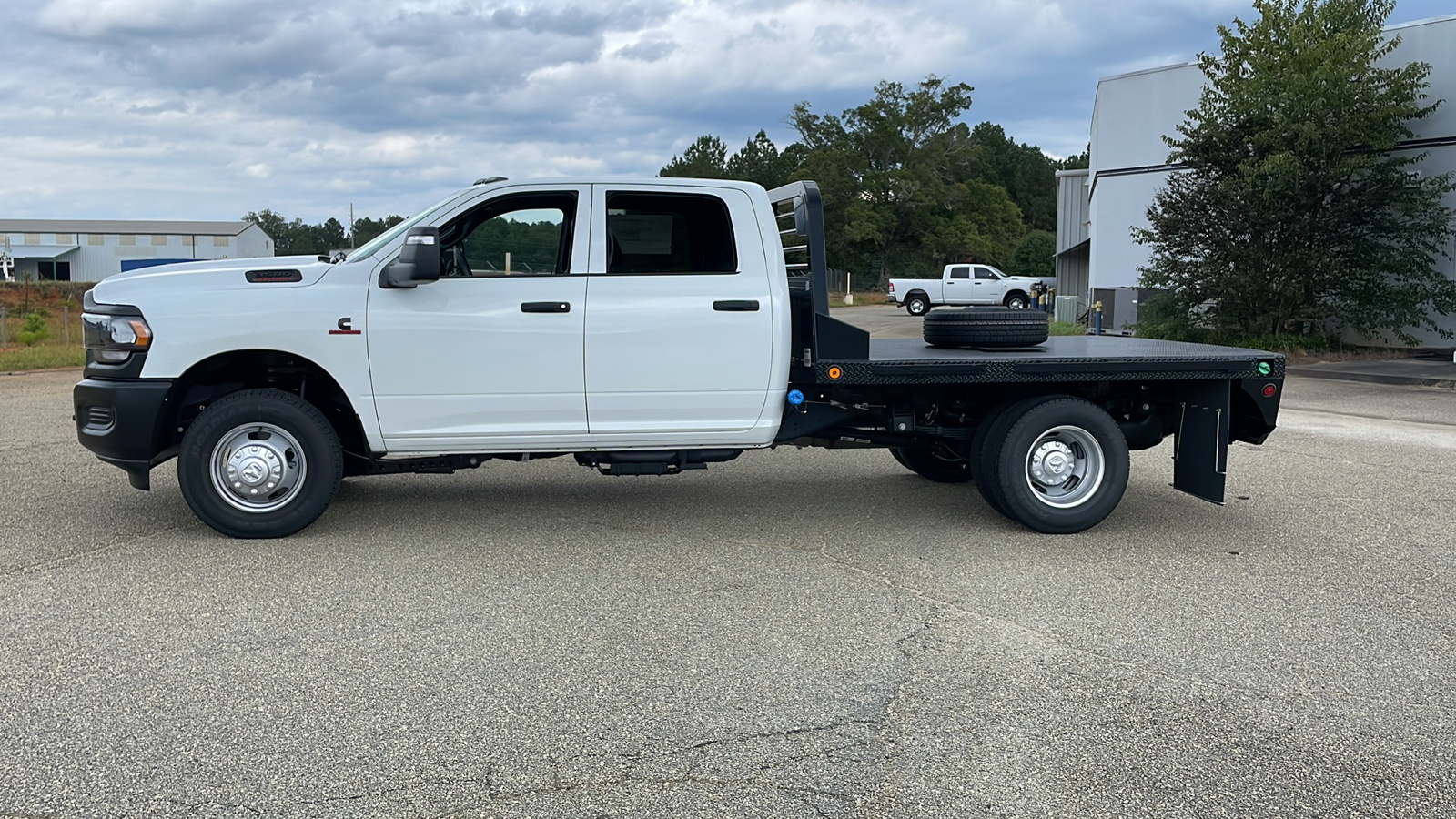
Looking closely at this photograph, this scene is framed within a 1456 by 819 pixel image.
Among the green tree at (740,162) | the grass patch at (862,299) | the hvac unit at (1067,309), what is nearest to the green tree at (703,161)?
the green tree at (740,162)

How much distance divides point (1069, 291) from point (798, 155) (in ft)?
144

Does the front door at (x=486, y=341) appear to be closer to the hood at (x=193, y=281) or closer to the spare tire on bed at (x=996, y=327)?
the hood at (x=193, y=281)

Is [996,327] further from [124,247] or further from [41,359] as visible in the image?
[124,247]

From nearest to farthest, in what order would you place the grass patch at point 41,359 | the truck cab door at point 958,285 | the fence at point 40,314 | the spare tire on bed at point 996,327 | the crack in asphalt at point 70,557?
the crack in asphalt at point 70,557, the spare tire on bed at point 996,327, the grass patch at point 41,359, the fence at point 40,314, the truck cab door at point 958,285

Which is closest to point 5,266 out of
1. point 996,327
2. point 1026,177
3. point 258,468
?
point 1026,177

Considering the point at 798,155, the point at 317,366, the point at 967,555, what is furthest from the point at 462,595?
the point at 798,155

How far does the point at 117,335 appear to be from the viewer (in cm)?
643

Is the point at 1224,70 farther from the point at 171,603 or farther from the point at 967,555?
the point at 171,603

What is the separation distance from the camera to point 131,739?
388cm

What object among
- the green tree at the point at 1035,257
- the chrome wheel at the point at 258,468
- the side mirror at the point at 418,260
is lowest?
the chrome wheel at the point at 258,468

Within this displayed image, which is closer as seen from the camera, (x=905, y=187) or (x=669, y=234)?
(x=669, y=234)

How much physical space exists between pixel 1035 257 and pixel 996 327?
2685 inches

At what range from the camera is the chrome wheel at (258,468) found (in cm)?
657

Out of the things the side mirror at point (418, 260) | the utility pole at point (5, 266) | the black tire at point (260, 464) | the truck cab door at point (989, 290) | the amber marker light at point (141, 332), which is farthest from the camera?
the utility pole at point (5, 266)
